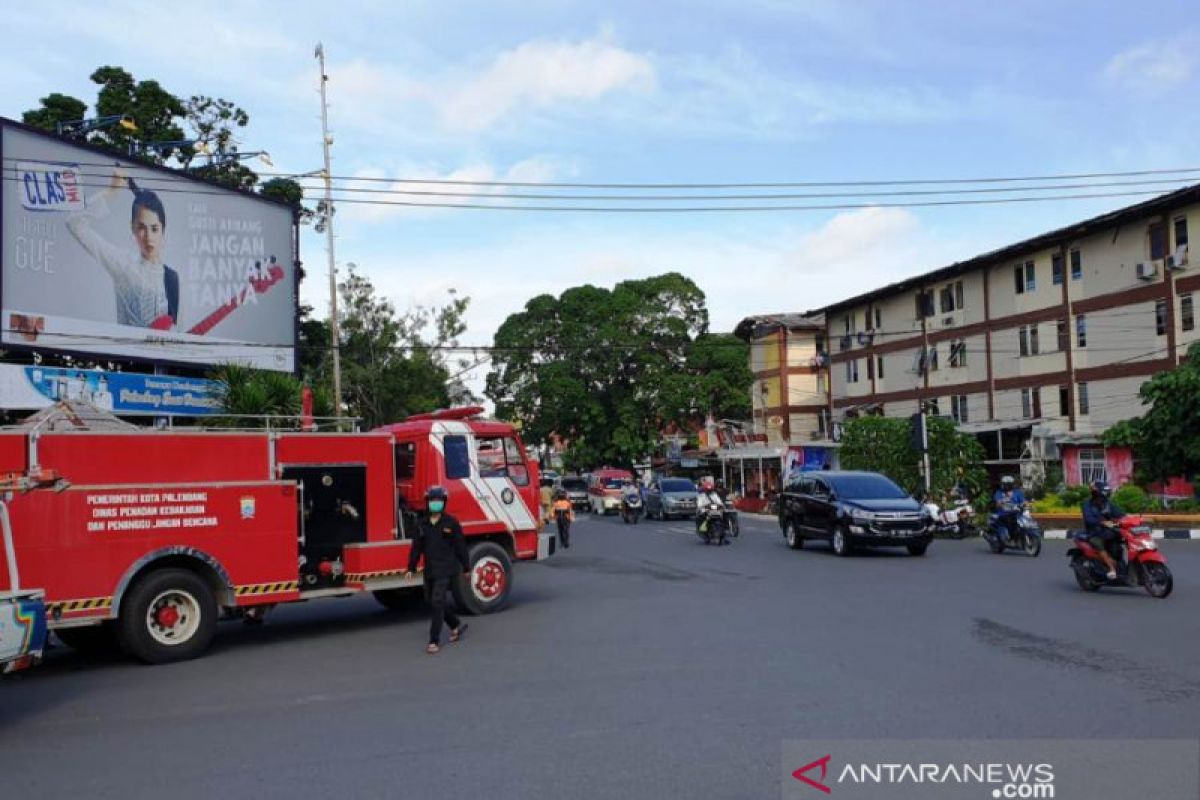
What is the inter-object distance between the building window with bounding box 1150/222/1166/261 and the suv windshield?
1980cm

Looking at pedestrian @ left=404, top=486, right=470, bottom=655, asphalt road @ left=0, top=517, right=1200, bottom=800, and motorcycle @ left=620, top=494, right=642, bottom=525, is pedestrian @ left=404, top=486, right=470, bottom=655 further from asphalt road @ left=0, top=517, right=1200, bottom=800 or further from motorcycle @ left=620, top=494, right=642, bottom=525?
motorcycle @ left=620, top=494, right=642, bottom=525

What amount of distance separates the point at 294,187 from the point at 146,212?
41.4 ft

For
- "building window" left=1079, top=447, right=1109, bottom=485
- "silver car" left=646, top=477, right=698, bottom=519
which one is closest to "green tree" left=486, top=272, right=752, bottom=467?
"silver car" left=646, top=477, right=698, bottom=519

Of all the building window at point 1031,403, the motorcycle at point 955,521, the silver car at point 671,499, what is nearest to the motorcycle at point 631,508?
the silver car at point 671,499

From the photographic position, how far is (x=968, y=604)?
12.9 metres

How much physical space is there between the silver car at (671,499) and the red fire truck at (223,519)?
25.1 metres

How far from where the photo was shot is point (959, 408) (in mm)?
46281

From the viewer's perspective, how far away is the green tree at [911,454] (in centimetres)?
2980

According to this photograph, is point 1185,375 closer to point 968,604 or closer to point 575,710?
point 968,604

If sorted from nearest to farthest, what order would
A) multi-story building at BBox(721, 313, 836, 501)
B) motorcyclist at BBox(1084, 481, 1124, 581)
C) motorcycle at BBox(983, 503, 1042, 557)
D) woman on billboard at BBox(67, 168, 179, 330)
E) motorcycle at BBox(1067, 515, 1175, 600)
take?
motorcycle at BBox(1067, 515, 1175, 600) → motorcyclist at BBox(1084, 481, 1124, 581) → motorcycle at BBox(983, 503, 1042, 557) → woman on billboard at BBox(67, 168, 179, 330) → multi-story building at BBox(721, 313, 836, 501)

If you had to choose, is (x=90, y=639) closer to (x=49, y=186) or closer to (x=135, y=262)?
(x=49, y=186)

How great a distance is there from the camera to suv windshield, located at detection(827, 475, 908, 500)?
21.0 metres

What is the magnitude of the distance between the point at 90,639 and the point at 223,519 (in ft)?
7.44

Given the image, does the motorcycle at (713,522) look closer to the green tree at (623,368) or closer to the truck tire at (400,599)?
the truck tire at (400,599)
